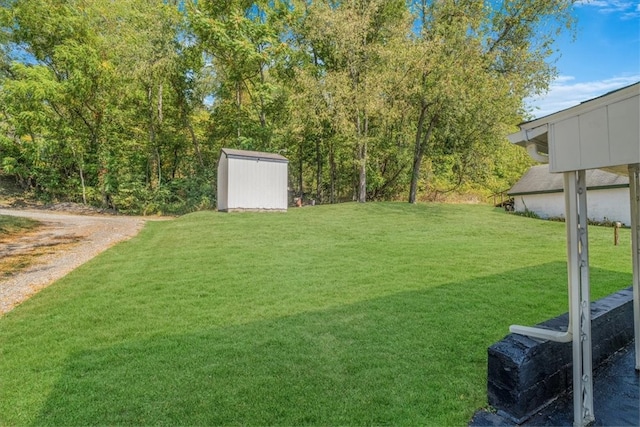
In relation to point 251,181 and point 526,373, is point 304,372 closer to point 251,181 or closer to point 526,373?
point 526,373

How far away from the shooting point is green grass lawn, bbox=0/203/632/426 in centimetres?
247

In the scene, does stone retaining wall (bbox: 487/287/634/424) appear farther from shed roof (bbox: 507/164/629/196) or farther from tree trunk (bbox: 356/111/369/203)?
tree trunk (bbox: 356/111/369/203)

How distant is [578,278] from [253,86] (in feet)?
74.1

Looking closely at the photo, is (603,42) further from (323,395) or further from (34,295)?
(34,295)

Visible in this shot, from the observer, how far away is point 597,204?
14922 mm

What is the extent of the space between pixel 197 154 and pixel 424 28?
14577mm

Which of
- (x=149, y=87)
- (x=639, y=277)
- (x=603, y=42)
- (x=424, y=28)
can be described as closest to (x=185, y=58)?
(x=149, y=87)

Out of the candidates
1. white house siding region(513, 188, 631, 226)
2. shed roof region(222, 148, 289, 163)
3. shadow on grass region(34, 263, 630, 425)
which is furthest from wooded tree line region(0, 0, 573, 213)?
shadow on grass region(34, 263, 630, 425)

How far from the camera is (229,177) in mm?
14078

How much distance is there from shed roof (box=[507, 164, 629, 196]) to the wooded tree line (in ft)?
7.03

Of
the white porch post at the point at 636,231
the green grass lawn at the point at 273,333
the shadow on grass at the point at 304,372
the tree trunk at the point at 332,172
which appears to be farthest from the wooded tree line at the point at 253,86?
the white porch post at the point at 636,231

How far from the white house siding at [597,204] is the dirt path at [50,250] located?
1760cm

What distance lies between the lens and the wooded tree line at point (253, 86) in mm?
16938

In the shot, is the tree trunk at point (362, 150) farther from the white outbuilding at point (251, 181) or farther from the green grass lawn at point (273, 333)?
the green grass lawn at point (273, 333)
